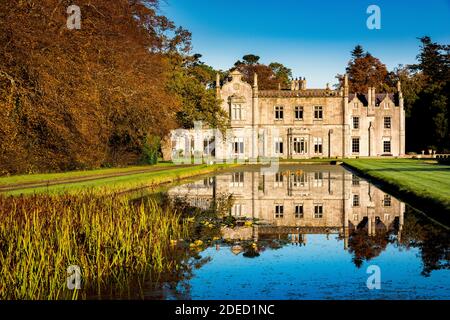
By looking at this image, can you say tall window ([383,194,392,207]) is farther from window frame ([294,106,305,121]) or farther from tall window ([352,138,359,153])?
tall window ([352,138,359,153])

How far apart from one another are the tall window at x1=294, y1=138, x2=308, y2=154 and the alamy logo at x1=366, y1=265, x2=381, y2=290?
4868cm

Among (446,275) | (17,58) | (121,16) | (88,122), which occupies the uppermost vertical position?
(121,16)

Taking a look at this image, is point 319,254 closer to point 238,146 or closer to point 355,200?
point 355,200

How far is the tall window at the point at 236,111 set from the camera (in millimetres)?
56812

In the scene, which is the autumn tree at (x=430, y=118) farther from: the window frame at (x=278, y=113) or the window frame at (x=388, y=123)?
the window frame at (x=278, y=113)

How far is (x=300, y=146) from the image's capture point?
5722 cm

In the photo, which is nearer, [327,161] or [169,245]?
[169,245]

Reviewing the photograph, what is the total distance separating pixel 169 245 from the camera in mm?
10531

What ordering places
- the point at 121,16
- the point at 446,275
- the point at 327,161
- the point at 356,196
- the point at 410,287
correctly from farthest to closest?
A: the point at 327,161 → the point at 121,16 → the point at 356,196 → the point at 446,275 → the point at 410,287

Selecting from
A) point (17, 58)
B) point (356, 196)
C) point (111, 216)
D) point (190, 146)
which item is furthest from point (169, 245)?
point (190, 146)

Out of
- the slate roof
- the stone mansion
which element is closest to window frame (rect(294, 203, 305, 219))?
the stone mansion

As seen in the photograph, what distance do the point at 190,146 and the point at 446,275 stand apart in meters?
49.9

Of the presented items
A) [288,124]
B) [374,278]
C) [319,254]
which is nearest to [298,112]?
[288,124]
